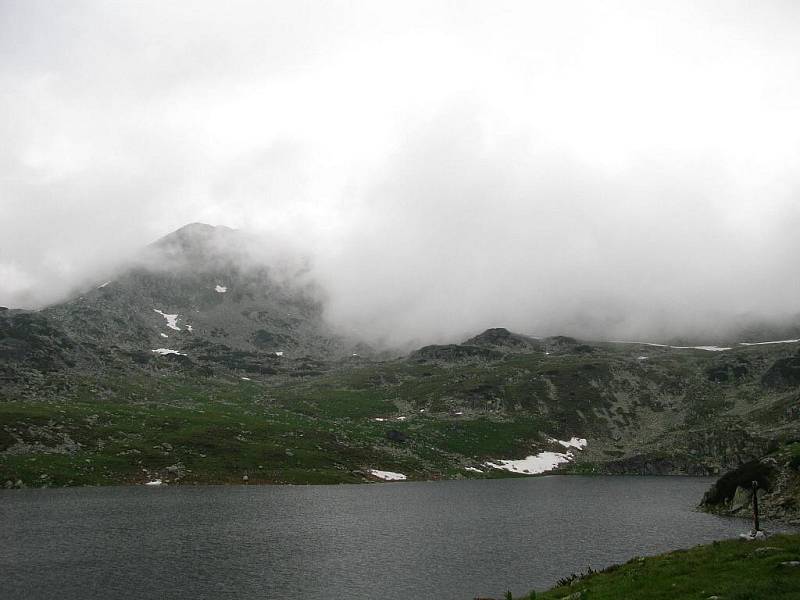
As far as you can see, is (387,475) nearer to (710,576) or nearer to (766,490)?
(766,490)

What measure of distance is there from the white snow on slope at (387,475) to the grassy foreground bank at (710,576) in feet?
398

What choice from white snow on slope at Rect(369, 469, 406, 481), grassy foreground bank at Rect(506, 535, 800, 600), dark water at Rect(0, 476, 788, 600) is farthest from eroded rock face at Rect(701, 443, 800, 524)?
white snow on slope at Rect(369, 469, 406, 481)

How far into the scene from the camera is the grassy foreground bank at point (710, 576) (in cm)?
2833

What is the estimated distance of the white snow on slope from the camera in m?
161

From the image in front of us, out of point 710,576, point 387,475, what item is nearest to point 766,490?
point 710,576

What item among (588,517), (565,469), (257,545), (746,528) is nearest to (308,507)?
(257,545)

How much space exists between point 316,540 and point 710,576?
55771 mm

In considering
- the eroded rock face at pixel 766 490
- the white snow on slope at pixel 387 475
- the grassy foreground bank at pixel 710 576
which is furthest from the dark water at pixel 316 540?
the white snow on slope at pixel 387 475

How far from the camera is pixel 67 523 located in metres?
82.7

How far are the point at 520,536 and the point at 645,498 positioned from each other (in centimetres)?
5824

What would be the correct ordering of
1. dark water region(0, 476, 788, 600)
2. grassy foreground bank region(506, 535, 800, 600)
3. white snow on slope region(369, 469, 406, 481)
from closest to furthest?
grassy foreground bank region(506, 535, 800, 600) → dark water region(0, 476, 788, 600) → white snow on slope region(369, 469, 406, 481)

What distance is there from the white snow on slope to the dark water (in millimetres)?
33887

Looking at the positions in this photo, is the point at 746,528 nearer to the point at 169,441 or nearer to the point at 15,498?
the point at 15,498

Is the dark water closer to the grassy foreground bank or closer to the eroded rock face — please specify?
the eroded rock face
